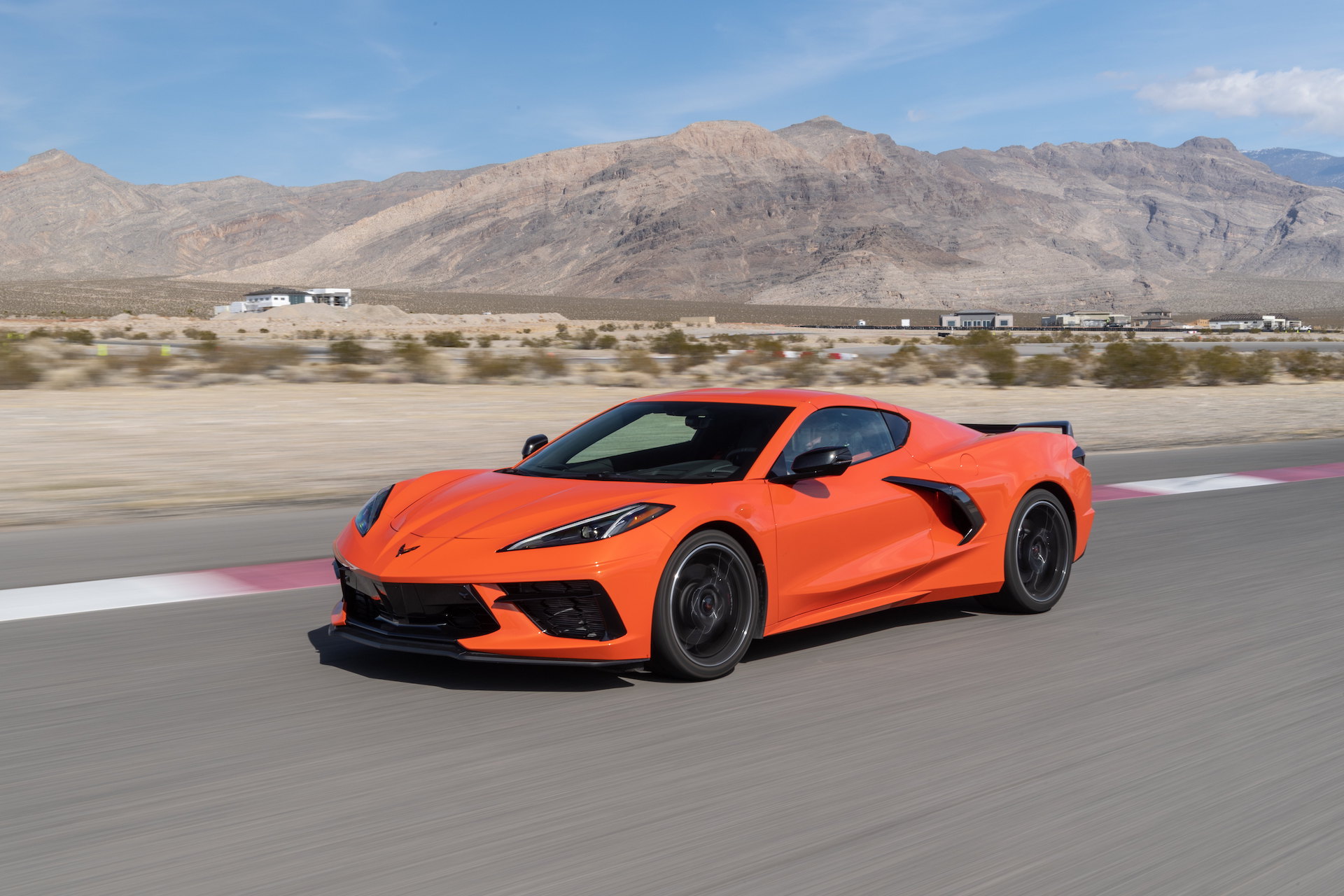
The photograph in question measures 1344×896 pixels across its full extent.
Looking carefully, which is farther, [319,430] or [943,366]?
[943,366]

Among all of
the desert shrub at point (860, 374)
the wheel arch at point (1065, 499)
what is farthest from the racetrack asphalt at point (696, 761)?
the desert shrub at point (860, 374)

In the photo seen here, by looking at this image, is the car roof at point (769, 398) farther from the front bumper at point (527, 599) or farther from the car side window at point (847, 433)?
the front bumper at point (527, 599)

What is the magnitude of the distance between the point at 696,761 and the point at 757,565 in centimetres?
110

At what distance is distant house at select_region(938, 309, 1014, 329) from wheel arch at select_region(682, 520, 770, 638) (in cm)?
11224

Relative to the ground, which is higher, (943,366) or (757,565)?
(943,366)

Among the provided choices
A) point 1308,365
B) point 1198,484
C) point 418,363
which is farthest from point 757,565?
point 1308,365

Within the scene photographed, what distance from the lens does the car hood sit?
4.57 metres

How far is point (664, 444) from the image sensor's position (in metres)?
5.57

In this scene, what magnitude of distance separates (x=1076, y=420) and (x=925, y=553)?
1453 cm

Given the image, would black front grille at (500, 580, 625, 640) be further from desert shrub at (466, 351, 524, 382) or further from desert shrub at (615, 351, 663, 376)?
desert shrub at (615, 351, 663, 376)

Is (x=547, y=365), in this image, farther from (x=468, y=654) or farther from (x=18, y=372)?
(x=468, y=654)

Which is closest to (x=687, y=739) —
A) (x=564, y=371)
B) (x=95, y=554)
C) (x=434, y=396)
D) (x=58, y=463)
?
(x=95, y=554)

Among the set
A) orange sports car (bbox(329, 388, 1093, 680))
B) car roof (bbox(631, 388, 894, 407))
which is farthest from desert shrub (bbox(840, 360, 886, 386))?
car roof (bbox(631, 388, 894, 407))

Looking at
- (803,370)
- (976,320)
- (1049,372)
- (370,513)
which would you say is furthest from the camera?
(976,320)
